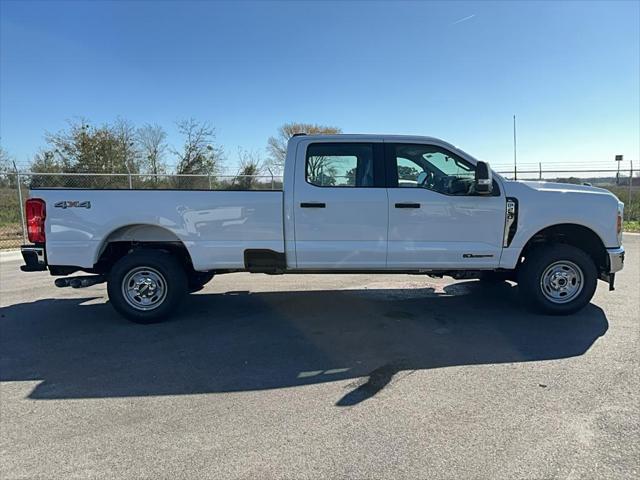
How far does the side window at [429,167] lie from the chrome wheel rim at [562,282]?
1.53m

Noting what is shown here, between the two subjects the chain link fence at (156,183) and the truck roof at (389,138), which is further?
the chain link fence at (156,183)

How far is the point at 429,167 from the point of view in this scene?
5.34m

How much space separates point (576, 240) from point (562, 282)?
674 millimetres

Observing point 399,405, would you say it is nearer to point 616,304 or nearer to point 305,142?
point 305,142

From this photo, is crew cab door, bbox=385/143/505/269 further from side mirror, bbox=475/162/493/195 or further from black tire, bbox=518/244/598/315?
black tire, bbox=518/244/598/315

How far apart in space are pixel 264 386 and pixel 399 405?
1.11m

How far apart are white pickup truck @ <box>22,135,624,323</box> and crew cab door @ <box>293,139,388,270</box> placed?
0.01 meters

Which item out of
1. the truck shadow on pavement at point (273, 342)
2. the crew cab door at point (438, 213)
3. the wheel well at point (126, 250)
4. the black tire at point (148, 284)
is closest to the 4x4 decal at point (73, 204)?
the wheel well at point (126, 250)

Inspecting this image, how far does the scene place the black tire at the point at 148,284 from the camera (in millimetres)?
5242

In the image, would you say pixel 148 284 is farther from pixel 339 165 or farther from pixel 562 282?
pixel 562 282

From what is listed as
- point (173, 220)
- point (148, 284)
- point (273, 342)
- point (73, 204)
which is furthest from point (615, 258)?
point (73, 204)

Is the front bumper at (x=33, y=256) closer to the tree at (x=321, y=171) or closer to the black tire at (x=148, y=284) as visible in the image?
the black tire at (x=148, y=284)

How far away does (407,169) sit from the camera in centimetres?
531

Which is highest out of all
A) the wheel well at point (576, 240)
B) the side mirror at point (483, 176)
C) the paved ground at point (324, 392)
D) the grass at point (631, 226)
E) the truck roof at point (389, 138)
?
the truck roof at point (389, 138)
